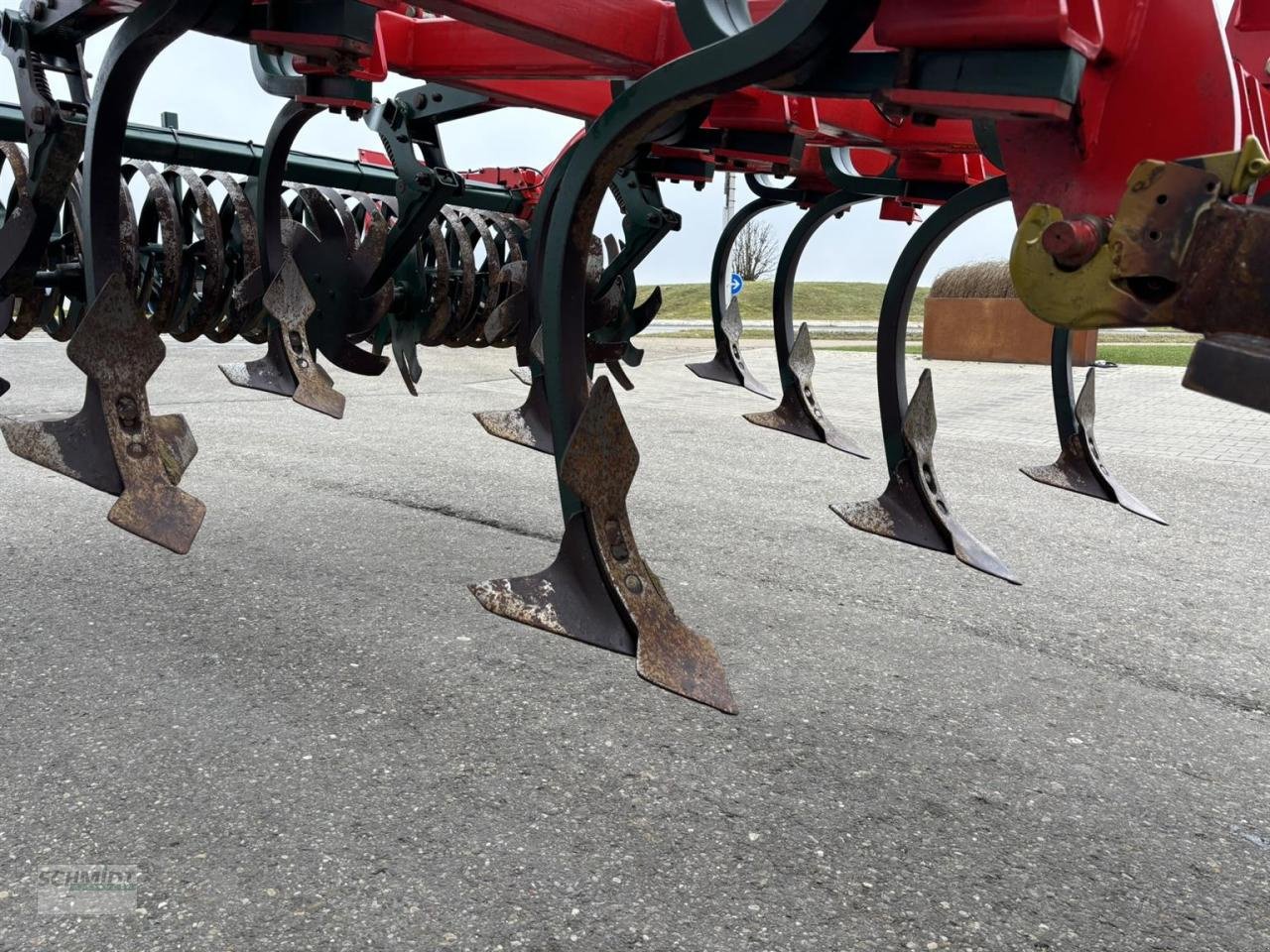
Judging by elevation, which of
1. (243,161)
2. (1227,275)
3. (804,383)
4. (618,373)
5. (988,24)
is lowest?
(618,373)

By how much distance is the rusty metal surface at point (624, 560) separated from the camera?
146 centimetres

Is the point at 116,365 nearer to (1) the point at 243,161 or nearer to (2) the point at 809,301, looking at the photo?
(1) the point at 243,161

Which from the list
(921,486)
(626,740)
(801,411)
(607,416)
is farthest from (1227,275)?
(801,411)

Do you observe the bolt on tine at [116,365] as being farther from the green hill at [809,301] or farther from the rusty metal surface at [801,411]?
the green hill at [809,301]

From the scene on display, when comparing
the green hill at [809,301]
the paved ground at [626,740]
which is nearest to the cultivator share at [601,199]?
the paved ground at [626,740]

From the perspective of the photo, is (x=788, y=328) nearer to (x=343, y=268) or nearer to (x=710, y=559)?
(x=710, y=559)

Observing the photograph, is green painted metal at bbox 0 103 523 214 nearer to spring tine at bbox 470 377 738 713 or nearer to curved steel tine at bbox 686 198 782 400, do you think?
curved steel tine at bbox 686 198 782 400

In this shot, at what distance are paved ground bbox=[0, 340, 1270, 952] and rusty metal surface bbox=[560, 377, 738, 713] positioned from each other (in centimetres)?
31

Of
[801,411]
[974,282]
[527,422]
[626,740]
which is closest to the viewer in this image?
[626,740]

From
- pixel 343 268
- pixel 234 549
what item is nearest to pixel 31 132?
pixel 343 268

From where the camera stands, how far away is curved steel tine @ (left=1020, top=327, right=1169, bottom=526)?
3.14m

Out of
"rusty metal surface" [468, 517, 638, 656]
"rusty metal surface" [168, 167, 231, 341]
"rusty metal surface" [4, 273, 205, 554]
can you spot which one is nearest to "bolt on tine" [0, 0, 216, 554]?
"rusty metal surface" [4, 273, 205, 554]

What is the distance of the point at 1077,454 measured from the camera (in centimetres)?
319

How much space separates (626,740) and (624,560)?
0.54 meters
